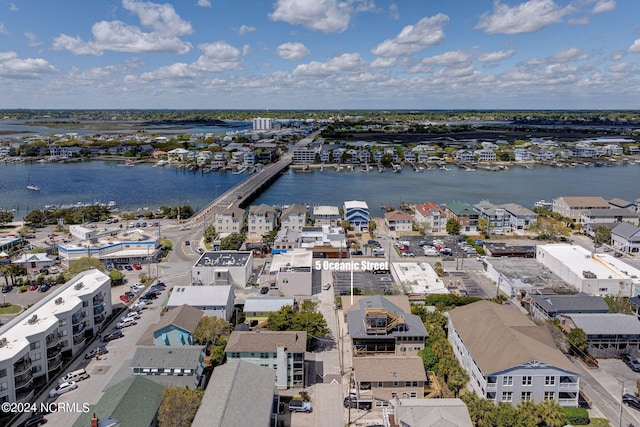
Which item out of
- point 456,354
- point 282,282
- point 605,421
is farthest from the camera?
point 282,282

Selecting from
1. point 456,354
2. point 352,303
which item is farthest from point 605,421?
point 352,303

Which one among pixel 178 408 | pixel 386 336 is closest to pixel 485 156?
pixel 386 336

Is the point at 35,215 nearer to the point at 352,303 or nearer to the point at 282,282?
the point at 282,282

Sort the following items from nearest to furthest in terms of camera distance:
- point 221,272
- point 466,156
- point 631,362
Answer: point 631,362 < point 221,272 < point 466,156

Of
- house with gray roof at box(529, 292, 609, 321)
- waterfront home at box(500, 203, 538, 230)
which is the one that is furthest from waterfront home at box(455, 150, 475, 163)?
house with gray roof at box(529, 292, 609, 321)

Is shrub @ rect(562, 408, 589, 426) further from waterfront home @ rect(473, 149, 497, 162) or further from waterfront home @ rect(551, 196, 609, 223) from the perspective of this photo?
waterfront home @ rect(473, 149, 497, 162)

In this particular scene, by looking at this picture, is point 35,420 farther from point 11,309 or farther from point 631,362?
point 631,362
